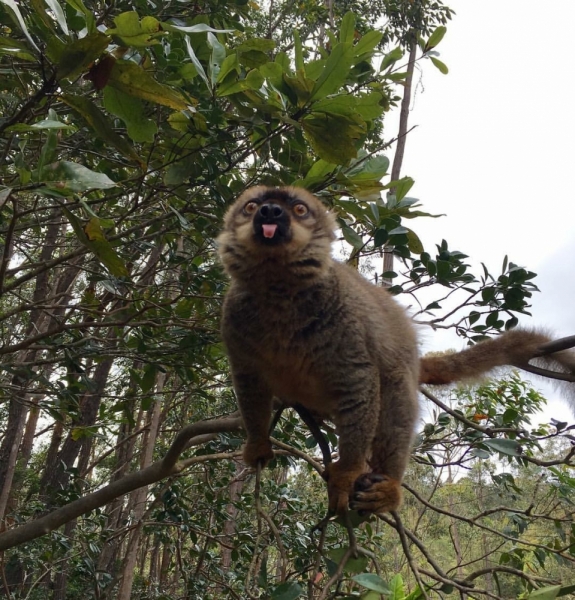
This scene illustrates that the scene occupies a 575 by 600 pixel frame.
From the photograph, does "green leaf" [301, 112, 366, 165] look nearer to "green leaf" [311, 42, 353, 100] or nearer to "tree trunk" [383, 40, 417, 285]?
"green leaf" [311, 42, 353, 100]

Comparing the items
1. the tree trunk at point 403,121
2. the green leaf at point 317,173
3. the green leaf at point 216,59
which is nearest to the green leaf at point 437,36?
the green leaf at point 317,173

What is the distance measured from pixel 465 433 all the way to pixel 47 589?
25.3 ft

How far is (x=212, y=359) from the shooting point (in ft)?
12.5

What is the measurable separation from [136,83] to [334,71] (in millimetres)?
808

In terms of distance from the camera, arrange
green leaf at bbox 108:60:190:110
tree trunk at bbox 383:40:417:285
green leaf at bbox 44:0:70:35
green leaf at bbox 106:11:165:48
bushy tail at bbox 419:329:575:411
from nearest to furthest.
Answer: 1. green leaf at bbox 44:0:70:35
2. green leaf at bbox 106:11:165:48
3. green leaf at bbox 108:60:190:110
4. bushy tail at bbox 419:329:575:411
5. tree trunk at bbox 383:40:417:285

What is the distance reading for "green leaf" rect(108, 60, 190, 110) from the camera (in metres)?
2.02

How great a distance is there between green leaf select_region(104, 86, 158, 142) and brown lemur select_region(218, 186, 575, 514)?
679 millimetres

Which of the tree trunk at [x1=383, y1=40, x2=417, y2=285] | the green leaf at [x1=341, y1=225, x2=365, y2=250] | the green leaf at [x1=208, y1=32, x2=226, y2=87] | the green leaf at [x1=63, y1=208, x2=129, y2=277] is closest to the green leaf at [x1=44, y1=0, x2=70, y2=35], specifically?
the green leaf at [x1=63, y1=208, x2=129, y2=277]

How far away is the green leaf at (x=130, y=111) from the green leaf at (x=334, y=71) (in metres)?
0.72

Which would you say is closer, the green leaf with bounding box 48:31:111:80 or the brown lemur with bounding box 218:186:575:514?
the green leaf with bounding box 48:31:111:80

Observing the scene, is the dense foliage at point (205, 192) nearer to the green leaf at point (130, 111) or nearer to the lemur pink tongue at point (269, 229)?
the green leaf at point (130, 111)

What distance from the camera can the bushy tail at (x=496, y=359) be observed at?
307 cm

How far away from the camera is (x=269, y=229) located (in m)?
2.71

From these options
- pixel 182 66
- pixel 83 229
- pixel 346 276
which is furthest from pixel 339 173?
pixel 83 229
